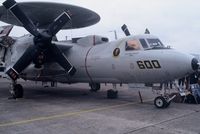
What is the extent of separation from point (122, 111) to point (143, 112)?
90 cm

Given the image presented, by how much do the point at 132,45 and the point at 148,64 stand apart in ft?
5.03

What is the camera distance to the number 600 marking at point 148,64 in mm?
11919

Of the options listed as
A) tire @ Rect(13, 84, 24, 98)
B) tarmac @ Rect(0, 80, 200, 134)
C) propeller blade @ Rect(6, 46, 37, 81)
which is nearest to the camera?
tarmac @ Rect(0, 80, 200, 134)

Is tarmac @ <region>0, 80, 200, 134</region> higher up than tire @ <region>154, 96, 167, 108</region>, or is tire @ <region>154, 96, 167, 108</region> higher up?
tire @ <region>154, 96, 167, 108</region>

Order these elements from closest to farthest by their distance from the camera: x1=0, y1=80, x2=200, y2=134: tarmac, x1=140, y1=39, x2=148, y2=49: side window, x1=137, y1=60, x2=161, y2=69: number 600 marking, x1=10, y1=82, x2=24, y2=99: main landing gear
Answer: x1=0, y1=80, x2=200, y2=134: tarmac, x1=137, y1=60, x2=161, y2=69: number 600 marking, x1=140, y1=39, x2=148, y2=49: side window, x1=10, y1=82, x2=24, y2=99: main landing gear

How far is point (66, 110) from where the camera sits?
11711 millimetres

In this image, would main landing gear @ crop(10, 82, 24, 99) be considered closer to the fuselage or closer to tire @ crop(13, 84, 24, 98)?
tire @ crop(13, 84, 24, 98)

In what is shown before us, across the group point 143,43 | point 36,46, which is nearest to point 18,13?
point 36,46

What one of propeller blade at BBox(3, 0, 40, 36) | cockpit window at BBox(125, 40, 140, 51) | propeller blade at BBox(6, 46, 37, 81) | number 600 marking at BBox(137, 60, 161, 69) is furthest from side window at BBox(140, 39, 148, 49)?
propeller blade at BBox(6, 46, 37, 81)

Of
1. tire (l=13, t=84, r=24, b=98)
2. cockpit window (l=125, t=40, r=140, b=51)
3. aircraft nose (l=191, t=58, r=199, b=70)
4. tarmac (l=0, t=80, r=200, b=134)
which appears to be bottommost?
tarmac (l=0, t=80, r=200, b=134)

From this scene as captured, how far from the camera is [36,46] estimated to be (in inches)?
571

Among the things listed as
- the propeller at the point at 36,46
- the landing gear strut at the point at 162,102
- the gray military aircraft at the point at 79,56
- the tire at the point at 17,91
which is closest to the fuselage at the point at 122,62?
A: the gray military aircraft at the point at 79,56

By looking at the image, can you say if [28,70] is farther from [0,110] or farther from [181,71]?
[181,71]

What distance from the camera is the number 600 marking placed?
11919mm
